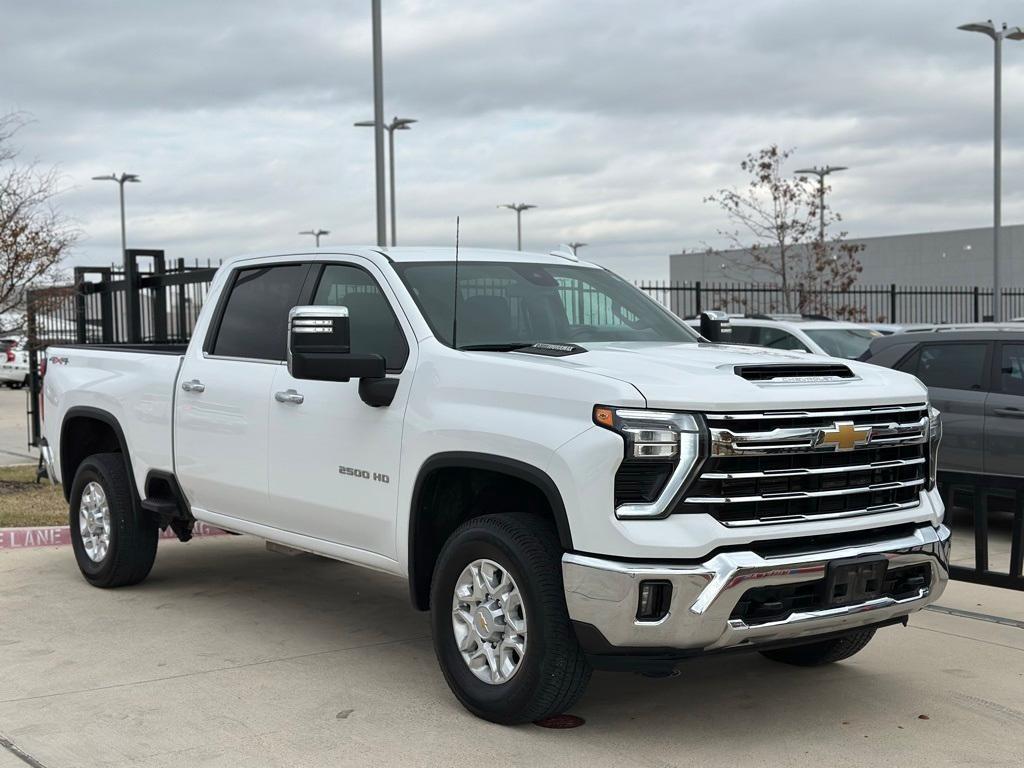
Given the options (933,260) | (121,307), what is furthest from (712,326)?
(933,260)

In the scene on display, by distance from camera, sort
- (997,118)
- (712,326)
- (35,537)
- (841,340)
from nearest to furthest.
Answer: (712,326), (35,537), (841,340), (997,118)

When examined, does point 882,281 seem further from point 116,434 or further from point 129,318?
point 116,434

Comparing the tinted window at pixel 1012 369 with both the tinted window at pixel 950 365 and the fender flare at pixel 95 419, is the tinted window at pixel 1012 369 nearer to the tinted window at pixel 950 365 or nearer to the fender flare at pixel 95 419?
the tinted window at pixel 950 365

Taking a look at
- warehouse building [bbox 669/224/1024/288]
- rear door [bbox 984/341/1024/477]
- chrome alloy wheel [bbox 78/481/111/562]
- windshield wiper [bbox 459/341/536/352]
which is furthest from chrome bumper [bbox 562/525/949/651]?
warehouse building [bbox 669/224/1024/288]

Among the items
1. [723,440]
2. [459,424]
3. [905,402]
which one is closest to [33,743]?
[459,424]

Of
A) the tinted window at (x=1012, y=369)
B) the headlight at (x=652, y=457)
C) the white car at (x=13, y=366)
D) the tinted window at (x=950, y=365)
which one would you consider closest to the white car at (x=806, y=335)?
the tinted window at (x=950, y=365)

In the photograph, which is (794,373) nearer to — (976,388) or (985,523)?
(985,523)

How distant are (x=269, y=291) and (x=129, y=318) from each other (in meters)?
8.74

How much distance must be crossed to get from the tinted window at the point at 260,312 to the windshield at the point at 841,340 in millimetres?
7747

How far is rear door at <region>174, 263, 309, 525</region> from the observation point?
21.5 ft

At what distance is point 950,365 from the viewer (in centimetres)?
1020

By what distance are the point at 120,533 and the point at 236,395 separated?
1.62 m

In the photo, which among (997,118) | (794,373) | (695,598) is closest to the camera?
(695,598)

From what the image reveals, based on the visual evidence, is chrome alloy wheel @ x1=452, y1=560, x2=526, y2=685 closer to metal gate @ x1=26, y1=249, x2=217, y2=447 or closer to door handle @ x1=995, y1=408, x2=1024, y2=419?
door handle @ x1=995, y1=408, x2=1024, y2=419
